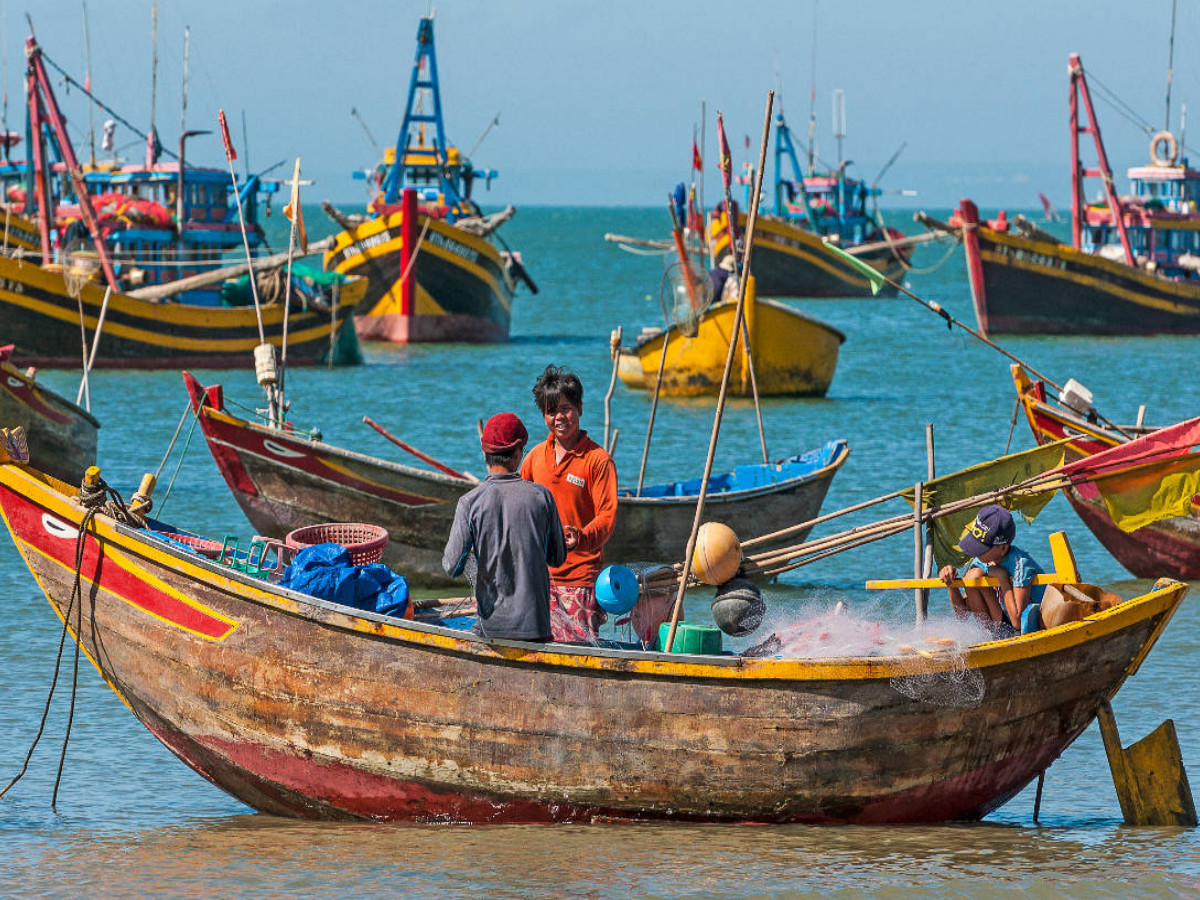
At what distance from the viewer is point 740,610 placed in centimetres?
747

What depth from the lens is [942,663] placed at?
6941mm

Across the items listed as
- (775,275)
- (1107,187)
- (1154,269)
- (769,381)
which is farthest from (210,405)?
(775,275)

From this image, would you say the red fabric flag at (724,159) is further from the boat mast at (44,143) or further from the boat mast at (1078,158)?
the boat mast at (1078,158)

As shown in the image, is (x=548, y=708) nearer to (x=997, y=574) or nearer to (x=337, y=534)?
(x=997, y=574)

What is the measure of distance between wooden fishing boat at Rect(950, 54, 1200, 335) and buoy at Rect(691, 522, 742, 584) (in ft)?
111

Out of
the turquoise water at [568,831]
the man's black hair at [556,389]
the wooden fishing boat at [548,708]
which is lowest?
the turquoise water at [568,831]

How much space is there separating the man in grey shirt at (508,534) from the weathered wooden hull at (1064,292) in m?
34.7

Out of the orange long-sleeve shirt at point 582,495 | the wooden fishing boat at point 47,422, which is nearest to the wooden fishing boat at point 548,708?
the orange long-sleeve shirt at point 582,495

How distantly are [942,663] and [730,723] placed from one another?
33.8 inches

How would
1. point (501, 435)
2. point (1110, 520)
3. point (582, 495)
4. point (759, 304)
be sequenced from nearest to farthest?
point (501, 435) < point (582, 495) < point (1110, 520) < point (759, 304)

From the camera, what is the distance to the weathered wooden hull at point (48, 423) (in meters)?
15.7

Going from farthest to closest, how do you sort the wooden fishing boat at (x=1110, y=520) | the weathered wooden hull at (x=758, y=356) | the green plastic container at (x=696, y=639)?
the weathered wooden hull at (x=758, y=356) < the wooden fishing boat at (x=1110, y=520) < the green plastic container at (x=696, y=639)

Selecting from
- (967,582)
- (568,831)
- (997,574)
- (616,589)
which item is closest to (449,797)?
(568,831)

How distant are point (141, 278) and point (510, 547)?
26.7 metres
